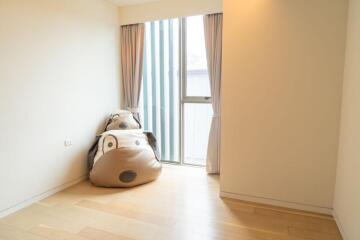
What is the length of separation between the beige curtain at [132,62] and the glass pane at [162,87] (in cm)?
11

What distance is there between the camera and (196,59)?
146 inches

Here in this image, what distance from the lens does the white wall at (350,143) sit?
6.10 ft

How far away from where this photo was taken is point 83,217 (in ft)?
8.01

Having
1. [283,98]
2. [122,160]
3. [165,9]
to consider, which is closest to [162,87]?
[165,9]

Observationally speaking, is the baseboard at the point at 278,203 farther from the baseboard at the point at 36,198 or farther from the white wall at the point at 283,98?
the baseboard at the point at 36,198

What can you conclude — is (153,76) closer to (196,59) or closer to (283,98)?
(196,59)

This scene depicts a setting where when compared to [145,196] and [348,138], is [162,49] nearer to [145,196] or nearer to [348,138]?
[145,196]

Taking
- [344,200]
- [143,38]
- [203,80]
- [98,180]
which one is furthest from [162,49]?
[344,200]

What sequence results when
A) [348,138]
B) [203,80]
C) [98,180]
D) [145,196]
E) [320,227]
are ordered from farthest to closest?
[203,80] < [98,180] < [145,196] < [320,227] < [348,138]

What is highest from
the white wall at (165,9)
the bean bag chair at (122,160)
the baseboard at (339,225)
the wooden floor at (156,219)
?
the white wall at (165,9)

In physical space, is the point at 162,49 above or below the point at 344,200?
above

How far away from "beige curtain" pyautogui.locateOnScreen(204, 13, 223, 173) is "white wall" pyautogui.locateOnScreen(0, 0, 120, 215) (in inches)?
58.9

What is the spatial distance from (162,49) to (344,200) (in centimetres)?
304

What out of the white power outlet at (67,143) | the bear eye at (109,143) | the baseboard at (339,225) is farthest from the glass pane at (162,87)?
the baseboard at (339,225)
